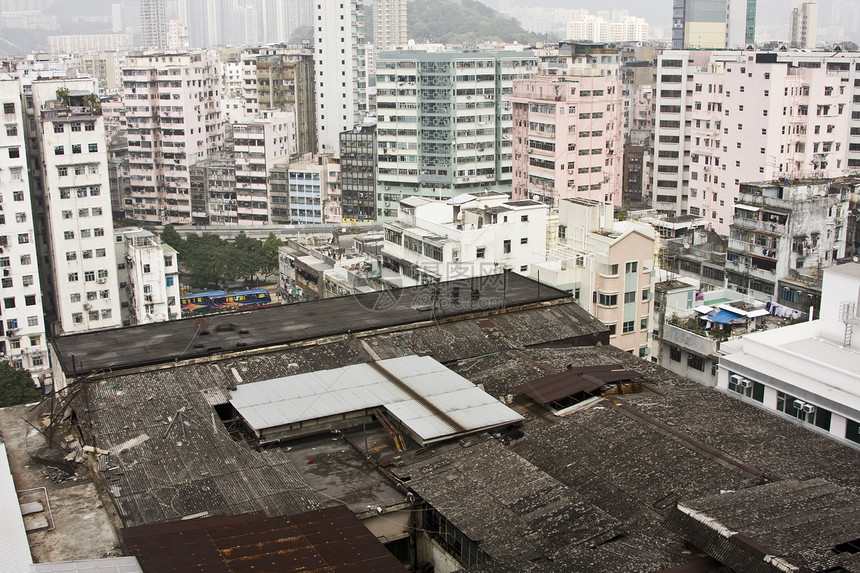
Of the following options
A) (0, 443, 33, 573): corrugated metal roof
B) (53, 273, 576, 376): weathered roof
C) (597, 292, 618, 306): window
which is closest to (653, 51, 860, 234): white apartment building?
(597, 292, 618, 306): window

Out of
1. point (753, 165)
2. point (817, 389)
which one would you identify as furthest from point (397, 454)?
point (753, 165)

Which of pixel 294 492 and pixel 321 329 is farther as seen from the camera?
pixel 321 329

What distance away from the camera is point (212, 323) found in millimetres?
30328

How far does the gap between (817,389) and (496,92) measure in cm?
5573

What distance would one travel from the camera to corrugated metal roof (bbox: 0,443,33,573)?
704 inches

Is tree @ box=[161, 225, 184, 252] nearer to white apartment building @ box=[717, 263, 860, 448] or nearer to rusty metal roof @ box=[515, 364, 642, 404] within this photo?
rusty metal roof @ box=[515, 364, 642, 404]

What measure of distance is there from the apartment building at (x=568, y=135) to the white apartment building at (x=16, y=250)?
104 ft

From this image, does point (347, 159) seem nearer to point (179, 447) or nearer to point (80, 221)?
point (80, 221)

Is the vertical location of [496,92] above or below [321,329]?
above

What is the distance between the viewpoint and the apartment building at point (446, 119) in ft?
249

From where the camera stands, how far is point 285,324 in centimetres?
3055

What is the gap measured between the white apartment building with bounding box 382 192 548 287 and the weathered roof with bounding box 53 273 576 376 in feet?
14.6

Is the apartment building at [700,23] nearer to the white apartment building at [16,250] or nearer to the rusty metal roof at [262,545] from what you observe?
the white apartment building at [16,250]

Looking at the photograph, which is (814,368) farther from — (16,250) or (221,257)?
(221,257)
